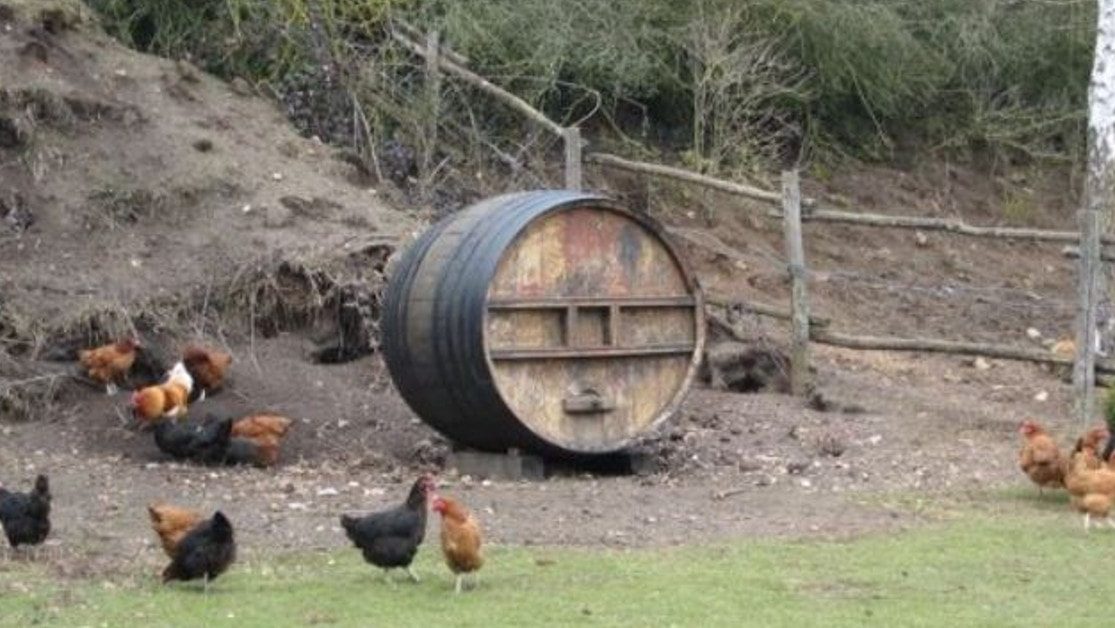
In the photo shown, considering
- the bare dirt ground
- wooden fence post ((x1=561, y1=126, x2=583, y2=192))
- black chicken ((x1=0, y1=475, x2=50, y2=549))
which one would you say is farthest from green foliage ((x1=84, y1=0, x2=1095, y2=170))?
black chicken ((x1=0, y1=475, x2=50, y2=549))

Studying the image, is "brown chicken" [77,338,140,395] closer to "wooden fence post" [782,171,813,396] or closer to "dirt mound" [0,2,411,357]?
"dirt mound" [0,2,411,357]

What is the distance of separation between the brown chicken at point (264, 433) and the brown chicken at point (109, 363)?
1256 mm

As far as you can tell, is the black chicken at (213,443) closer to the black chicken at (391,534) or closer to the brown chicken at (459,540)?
the black chicken at (391,534)

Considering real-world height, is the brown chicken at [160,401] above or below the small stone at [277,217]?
below

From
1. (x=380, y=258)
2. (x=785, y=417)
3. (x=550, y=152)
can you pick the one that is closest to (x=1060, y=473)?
(x=785, y=417)

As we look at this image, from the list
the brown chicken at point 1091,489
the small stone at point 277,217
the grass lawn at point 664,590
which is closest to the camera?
the grass lawn at point 664,590

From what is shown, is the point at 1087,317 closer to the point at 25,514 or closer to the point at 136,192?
the point at 136,192

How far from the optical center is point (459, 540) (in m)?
10.7

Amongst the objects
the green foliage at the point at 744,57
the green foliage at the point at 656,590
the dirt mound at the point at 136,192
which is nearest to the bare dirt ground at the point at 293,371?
the dirt mound at the point at 136,192

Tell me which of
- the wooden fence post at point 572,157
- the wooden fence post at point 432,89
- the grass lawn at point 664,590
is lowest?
the grass lawn at point 664,590

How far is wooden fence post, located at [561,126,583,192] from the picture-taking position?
19203 mm

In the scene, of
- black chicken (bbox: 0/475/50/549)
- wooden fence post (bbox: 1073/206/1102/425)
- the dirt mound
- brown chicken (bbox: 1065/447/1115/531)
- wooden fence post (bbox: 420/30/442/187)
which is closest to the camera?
black chicken (bbox: 0/475/50/549)

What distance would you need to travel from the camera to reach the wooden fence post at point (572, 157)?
756 inches

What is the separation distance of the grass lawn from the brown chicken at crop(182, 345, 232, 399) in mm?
3759
